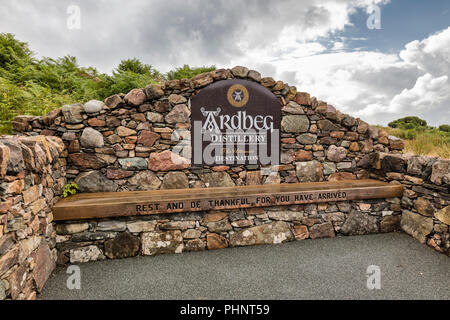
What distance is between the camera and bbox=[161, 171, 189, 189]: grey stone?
3.93 meters

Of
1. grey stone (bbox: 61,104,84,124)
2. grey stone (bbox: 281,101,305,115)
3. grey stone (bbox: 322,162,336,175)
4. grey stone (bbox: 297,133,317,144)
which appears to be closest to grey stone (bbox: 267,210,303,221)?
grey stone (bbox: 322,162,336,175)

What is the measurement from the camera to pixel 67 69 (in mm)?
7184

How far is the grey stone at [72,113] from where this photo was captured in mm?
3529

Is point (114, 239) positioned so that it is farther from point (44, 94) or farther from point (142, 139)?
point (44, 94)

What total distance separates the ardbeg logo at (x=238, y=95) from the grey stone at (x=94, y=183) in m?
2.33

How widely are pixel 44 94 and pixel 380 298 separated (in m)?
6.91

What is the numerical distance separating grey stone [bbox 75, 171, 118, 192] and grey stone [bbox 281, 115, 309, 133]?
3003mm

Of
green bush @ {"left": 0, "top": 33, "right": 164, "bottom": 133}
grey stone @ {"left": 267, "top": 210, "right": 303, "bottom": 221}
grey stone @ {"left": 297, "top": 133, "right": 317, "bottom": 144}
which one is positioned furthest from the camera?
green bush @ {"left": 0, "top": 33, "right": 164, "bottom": 133}

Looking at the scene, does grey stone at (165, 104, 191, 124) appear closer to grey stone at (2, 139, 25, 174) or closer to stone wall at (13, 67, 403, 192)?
stone wall at (13, 67, 403, 192)

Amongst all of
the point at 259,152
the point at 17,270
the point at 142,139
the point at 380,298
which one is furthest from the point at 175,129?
the point at 380,298

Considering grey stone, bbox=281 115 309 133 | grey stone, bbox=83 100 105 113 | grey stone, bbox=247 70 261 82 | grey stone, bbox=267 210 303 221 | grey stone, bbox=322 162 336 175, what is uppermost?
grey stone, bbox=247 70 261 82

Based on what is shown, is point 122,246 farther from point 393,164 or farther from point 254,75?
point 393,164

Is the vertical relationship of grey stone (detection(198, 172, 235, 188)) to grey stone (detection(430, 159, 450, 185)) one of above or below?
below

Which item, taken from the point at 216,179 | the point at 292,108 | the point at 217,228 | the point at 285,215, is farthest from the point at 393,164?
the point at 217,228
